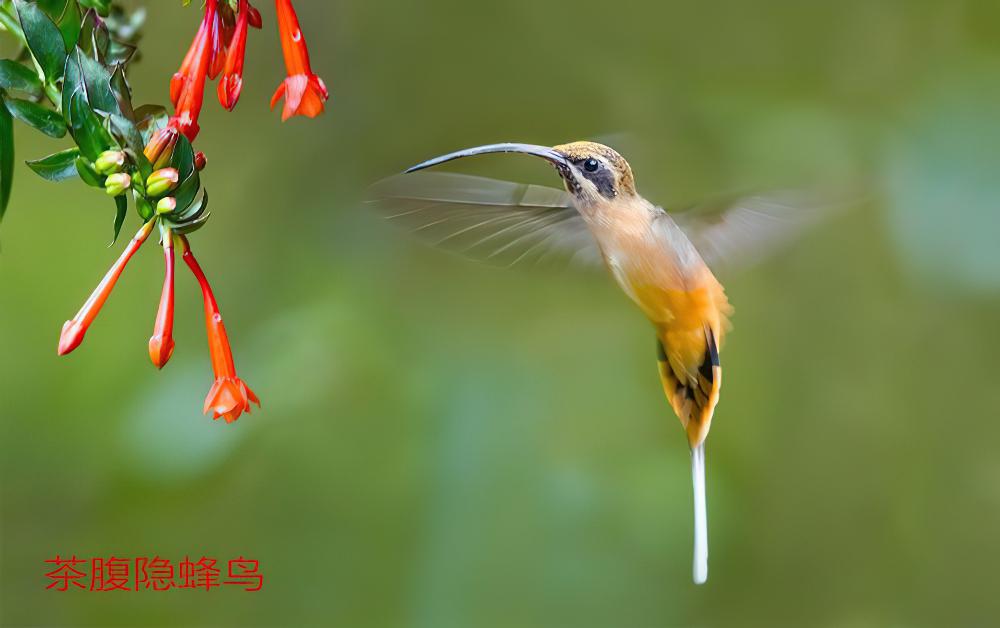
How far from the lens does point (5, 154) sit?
666mm

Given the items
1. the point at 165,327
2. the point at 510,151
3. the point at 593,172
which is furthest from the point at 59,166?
the point at 593,172

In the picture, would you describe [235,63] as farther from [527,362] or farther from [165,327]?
[527,362]

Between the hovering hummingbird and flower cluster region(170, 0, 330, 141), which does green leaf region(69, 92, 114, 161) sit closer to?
flower cluster region(170, 0, 330, 141)

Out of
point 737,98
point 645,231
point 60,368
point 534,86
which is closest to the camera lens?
point 645,231

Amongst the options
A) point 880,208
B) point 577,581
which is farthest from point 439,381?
point 880,208

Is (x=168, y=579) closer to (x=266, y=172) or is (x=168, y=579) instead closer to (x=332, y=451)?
(x=332, y=451)

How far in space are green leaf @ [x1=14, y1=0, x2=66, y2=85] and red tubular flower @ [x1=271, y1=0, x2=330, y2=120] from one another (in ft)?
0.65

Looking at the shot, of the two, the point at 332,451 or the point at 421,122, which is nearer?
the point at 332,451

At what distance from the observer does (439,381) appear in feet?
5.55

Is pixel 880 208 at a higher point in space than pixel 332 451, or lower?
higher

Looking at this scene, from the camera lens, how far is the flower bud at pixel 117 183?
Answer: 663 millimetres

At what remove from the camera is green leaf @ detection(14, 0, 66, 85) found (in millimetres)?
643

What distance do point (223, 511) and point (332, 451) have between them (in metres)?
0.20

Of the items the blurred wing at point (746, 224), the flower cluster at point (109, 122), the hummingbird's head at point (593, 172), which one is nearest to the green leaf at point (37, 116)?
the flower cluster at point (109, 122)
